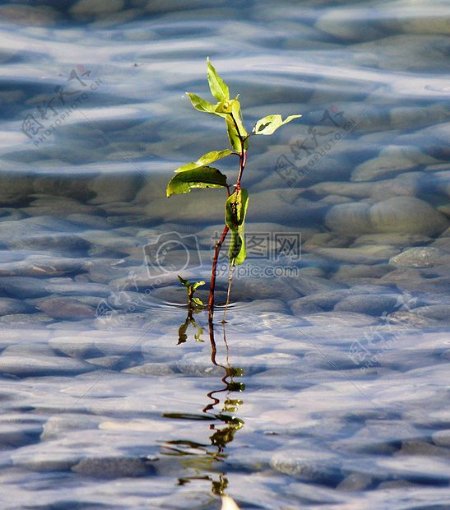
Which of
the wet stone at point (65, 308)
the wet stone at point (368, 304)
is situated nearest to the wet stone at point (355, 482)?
the wet stone at point (368, 304)

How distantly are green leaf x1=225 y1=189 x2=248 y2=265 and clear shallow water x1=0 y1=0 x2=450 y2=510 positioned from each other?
0.92 feet

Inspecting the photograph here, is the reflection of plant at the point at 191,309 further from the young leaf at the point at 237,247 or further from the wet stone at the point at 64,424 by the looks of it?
the wet stone at the point at 64,424

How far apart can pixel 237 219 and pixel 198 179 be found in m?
0.20

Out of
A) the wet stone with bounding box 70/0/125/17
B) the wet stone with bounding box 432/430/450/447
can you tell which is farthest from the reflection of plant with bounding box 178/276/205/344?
the wet stone with bounding box 70/0/125/17

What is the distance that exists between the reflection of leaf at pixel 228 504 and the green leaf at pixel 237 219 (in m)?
1.17

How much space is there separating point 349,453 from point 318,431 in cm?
14

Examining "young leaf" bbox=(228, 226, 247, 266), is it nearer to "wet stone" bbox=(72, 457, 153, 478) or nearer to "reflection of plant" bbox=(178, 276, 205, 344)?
"reflection of plant" bbox=(178, 276, 205, 344)

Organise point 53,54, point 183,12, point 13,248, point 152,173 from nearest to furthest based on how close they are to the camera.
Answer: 1. point 13,248
2. point 152,173
3. point 53,54
4. point 183,12

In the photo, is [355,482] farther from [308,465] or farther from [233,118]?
[233,118]

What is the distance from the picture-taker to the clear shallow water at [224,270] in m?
2.24

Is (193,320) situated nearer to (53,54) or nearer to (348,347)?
(348,347)

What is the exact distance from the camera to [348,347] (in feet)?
9.86

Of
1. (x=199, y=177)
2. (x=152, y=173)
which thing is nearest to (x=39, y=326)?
(x=199, y=177)

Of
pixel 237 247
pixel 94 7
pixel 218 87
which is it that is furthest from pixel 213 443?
pixel 94 7
